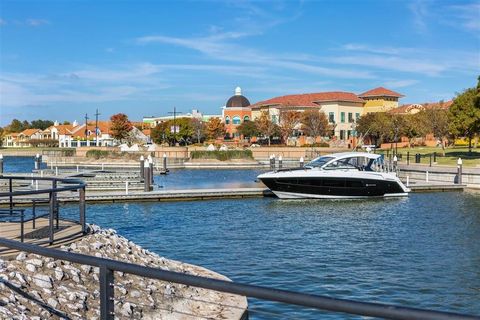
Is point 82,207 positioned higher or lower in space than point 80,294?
higher

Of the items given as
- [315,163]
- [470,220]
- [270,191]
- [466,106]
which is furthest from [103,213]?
[466,106]

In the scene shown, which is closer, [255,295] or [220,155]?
[255,295]

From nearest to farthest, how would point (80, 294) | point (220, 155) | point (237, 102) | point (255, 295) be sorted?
point (255, 295) → point (80, 294) → point (220, 155) → point (237, 102)

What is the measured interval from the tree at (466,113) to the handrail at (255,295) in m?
50.8

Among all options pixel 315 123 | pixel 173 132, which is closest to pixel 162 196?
pixel 315 123

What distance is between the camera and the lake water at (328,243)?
43.4 ft

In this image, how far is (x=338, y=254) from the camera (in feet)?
56.9

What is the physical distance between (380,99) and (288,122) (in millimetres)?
25517

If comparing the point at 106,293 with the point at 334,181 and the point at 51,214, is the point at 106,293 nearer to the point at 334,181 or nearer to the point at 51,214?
the point at 51,214

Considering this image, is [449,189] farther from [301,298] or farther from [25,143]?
[25,143]

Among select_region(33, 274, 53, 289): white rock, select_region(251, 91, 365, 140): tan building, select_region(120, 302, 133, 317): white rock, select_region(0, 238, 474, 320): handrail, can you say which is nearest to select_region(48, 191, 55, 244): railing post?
select_region(33, 274, 53, 289): white rock

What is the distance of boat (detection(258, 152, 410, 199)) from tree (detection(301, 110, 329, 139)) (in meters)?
71.4

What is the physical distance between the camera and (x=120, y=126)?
115m

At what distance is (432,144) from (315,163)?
2995 inches
